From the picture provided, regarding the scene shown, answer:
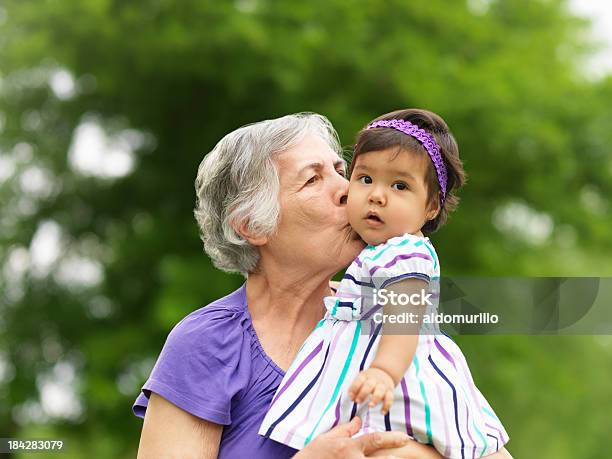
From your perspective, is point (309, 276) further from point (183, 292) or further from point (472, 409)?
point (183, 292)

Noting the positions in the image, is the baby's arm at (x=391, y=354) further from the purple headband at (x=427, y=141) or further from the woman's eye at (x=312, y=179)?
the woman's eye at (x=312, y=179)

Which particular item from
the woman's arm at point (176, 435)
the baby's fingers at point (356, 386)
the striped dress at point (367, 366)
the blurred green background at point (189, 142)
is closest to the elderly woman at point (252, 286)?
the woman's arm at point (176, 435)

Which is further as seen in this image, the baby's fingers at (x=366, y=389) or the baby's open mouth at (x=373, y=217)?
the baby's open mouth at (x=373, y=217)

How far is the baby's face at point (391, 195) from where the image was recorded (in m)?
2.39

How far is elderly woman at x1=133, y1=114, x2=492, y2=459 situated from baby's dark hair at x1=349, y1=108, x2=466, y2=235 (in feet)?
0.77

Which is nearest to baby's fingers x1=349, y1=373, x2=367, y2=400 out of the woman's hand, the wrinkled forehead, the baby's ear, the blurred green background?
the woman's hand

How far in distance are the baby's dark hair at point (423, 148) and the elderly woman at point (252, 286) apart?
234 millimetres

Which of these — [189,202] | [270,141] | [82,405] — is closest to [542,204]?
[189,202]

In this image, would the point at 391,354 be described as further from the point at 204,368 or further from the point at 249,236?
the point at 249,236

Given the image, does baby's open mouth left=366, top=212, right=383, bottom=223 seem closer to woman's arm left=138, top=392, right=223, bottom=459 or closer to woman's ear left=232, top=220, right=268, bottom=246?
→ woman's ear left=232, top=220, right=268, bottom=246

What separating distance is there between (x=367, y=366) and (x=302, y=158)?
73 cm

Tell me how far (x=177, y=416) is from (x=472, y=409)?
0.78 m

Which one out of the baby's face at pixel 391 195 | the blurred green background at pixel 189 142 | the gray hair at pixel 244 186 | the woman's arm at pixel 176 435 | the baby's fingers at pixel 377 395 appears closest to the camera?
the baby's fingers at pixel 377 395

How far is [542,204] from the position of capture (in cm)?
999
